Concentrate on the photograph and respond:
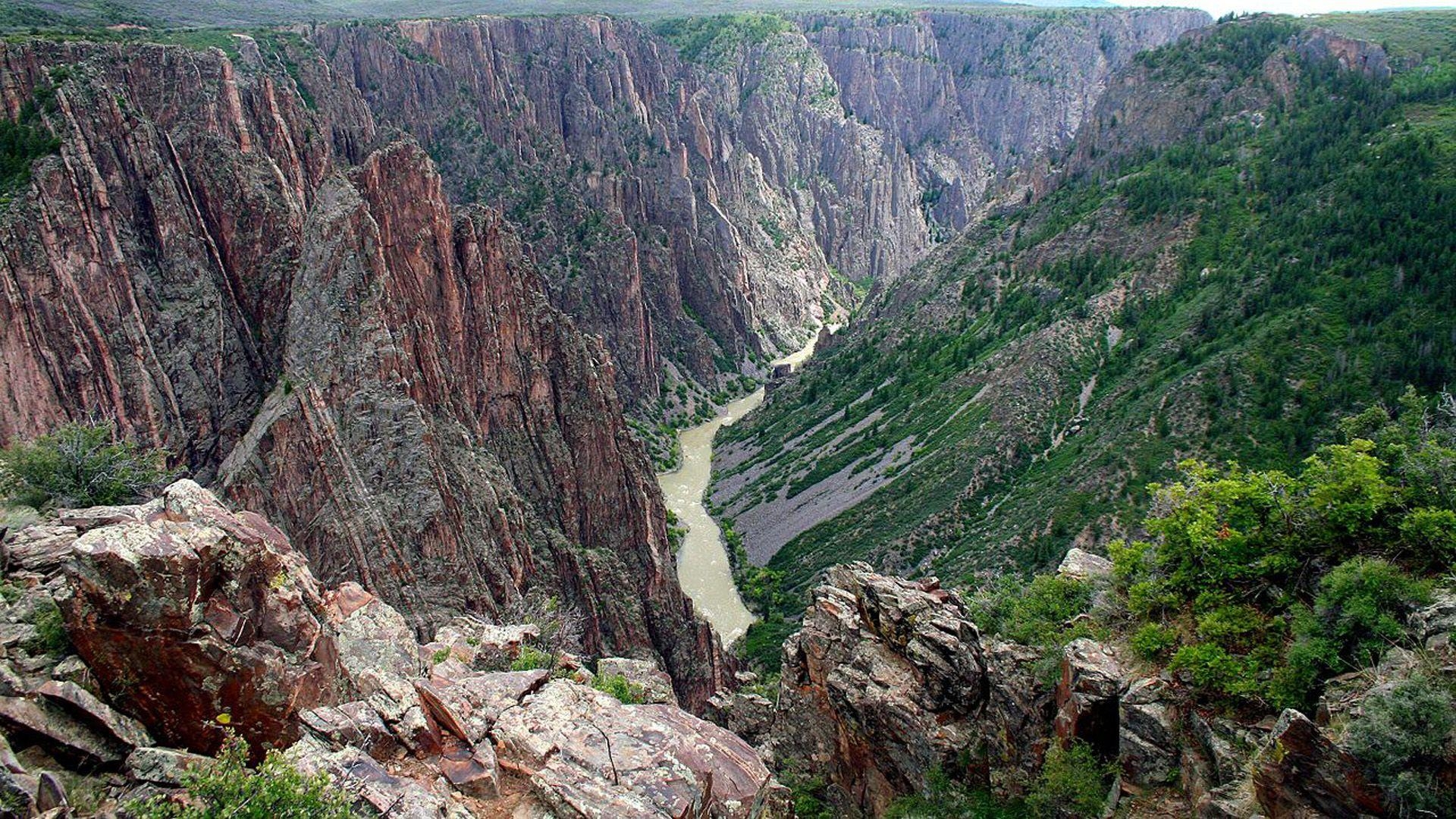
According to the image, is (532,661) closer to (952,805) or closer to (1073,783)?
(952,805)

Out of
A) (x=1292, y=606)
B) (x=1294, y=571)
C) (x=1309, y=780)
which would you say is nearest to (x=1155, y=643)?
(x=1292, y=606)

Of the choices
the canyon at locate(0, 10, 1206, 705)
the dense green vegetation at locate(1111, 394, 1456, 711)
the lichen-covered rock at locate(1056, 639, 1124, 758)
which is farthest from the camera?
the canyon at locate(0, 10, 1206, 705)

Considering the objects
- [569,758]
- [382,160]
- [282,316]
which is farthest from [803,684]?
[382,160]

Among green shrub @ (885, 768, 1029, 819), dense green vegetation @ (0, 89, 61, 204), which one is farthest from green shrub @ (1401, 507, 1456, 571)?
dense green vegetation @ (0, 89, 61, 204)

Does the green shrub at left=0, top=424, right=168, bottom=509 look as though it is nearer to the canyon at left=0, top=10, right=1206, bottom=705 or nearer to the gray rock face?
the canyon at left=0, top=10, right=1206, bottom=705

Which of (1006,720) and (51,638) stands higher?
(51,638)
